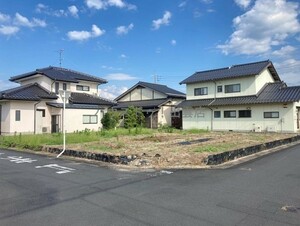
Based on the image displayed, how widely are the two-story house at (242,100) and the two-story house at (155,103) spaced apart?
273 cm

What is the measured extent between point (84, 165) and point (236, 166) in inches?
195

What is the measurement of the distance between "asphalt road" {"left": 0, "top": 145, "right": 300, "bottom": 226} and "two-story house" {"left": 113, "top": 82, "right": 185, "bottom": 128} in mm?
23729

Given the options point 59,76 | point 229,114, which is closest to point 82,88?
point 59,76

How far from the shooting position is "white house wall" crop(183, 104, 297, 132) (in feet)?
77.5

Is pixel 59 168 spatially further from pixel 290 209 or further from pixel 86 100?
pixel 86 100

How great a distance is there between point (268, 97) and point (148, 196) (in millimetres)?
22256

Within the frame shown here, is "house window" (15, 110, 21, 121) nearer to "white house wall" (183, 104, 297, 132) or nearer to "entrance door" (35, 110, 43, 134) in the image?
"entrance door" (35, 110, 43, 134)

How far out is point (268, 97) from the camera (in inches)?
968

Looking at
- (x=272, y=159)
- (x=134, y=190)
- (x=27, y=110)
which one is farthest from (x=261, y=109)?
(x=134, y=190)

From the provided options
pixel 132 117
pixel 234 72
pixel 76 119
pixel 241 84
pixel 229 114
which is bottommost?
pixel 76 119

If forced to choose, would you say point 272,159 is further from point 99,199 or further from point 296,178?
point 99,199

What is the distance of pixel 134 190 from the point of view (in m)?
5.84

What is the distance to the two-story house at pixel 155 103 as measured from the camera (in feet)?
105

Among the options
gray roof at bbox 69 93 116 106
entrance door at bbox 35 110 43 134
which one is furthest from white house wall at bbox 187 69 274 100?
entrance door at bbox 35 110 43 134
